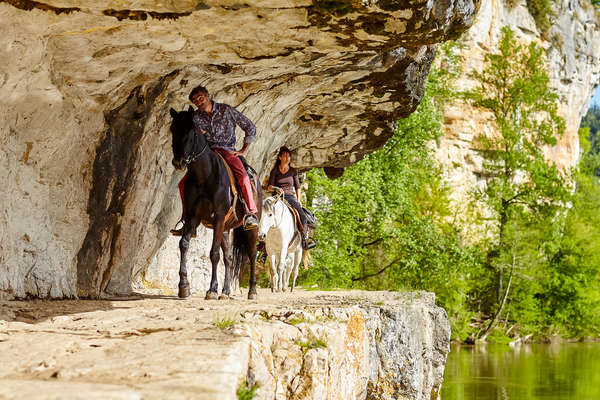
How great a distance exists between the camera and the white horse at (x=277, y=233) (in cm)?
966

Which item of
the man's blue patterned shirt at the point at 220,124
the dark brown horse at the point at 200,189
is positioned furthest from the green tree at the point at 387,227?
the dark brown horse at the point at 200,189

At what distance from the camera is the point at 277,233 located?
34.1 ft

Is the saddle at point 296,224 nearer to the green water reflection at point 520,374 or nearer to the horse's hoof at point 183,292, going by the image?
the horse's hoof at point 183,292

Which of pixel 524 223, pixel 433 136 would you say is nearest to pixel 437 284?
pixel 433 136

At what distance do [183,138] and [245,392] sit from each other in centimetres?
397

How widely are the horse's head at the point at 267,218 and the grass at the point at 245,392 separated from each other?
20.1 ft

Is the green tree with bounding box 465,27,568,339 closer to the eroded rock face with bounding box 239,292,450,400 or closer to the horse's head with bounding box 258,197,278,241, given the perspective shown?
the horse's head with bounding box 258,197,278,241

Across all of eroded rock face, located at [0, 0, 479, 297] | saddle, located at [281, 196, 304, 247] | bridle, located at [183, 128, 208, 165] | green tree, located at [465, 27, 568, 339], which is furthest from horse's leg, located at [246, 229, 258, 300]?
green tree, located at [465, 27, 568, 339]

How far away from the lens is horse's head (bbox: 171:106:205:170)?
6.63 meters

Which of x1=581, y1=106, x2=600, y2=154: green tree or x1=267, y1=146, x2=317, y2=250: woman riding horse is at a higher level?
x1=581, y1=106, x2=600, y2=154: green tree

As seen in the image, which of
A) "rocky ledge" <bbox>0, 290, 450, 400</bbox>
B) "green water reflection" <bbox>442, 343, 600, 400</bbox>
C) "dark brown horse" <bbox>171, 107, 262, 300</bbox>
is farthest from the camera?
"green water reflection" <bbox>442, 343, 600, 400</bbox>

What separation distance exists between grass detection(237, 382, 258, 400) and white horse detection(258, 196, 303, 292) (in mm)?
6105

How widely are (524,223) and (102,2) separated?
1119 inches

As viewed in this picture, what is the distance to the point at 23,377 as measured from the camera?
293cm
